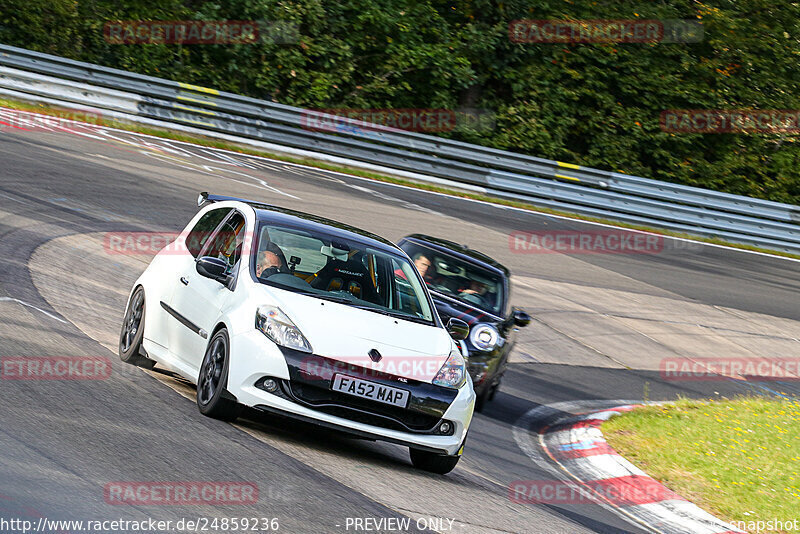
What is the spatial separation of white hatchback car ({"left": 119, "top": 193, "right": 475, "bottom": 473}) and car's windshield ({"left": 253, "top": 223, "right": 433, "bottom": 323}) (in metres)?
0.01

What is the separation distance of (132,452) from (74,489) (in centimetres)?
76

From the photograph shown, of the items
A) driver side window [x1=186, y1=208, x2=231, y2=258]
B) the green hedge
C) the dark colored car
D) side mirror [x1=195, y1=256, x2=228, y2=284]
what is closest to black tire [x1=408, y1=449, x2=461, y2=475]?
side mirror [x1=195, y1=256, x2=228, y2=284]

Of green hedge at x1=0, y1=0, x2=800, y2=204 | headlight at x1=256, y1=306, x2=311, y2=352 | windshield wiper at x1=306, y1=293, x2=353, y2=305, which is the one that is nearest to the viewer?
headlight at x1=256, y1=306, x2=311, y2=352

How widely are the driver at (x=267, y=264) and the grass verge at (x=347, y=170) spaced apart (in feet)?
55.0

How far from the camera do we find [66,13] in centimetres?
2727

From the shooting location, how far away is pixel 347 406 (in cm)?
650

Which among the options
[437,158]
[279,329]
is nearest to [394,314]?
[279,329]

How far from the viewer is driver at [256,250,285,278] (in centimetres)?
729

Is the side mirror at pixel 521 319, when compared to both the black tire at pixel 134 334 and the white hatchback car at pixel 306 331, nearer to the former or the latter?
the white hatchback car at pixel 306 331

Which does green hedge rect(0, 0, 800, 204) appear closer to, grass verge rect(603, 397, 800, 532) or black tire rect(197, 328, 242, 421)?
grass verge rect(603, 397, 800, 532)

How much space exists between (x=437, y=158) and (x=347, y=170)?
268cm

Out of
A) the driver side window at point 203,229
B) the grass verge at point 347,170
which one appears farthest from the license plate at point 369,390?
the grass verge at point 347,170

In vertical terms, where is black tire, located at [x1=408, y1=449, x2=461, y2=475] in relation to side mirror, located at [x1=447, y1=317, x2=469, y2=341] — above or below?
below

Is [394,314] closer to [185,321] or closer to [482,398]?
[185,321]
